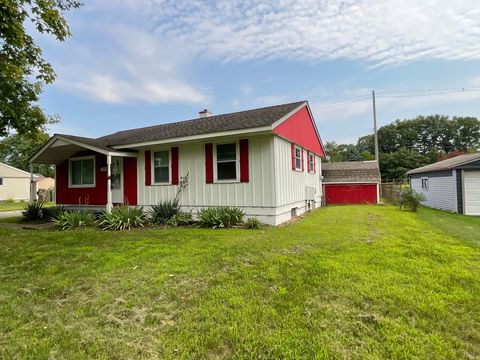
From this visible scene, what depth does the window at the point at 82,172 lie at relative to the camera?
1189cm

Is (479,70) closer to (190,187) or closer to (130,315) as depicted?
(190,187)

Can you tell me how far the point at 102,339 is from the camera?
99.5 inches

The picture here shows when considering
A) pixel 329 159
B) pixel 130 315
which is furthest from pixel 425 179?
pixel 329 159

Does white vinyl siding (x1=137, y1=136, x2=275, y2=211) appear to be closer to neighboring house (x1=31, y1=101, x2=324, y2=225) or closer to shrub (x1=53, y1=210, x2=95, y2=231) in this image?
neighboring house (x1=31, y1=101, x2=324, y2=225)

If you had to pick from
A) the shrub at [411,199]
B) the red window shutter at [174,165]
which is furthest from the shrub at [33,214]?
the shrub at [411,199]

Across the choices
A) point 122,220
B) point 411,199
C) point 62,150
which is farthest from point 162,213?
point 411,199

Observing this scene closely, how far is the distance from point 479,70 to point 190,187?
16.4 meters

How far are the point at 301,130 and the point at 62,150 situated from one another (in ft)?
34.3

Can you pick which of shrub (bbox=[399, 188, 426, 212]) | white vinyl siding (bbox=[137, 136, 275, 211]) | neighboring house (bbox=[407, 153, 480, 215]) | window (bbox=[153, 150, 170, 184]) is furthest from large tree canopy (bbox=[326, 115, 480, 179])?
white vinyl siding (bbox=[137, 136, 275, 211])

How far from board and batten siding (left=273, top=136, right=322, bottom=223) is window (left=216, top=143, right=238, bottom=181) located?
141 centimetres

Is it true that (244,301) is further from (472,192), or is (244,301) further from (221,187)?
(472,192)

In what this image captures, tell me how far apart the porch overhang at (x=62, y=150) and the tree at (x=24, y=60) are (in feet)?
2.86

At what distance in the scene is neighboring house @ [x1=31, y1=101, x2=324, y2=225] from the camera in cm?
851

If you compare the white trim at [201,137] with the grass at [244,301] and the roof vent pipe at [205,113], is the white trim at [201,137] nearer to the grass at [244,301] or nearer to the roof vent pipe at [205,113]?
the grass at [244,301]
